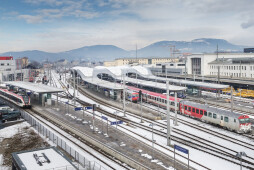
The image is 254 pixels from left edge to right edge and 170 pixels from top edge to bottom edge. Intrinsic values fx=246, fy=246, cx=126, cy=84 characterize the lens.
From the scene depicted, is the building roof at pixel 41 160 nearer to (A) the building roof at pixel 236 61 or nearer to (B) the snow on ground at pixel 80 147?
(B) the snow on ground at pixel 80 147

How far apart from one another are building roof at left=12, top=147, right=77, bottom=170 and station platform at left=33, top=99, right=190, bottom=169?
844 cm

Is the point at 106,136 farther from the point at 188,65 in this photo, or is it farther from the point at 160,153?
the point at 188,65

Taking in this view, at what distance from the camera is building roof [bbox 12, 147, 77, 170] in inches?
715

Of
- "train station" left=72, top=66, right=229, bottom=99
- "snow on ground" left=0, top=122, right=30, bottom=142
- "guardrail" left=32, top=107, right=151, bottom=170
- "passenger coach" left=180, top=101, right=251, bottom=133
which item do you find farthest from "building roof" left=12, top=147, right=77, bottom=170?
"train station" left=72, top=66, right=229, bottom=99

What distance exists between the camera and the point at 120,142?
3111 cm

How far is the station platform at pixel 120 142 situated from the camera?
24.9 meters

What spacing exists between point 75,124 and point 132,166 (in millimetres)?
18527

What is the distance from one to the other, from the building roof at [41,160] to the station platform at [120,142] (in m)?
8.44

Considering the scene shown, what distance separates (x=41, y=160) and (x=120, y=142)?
→ 43.8 feet

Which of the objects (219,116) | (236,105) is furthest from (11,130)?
(236,105)

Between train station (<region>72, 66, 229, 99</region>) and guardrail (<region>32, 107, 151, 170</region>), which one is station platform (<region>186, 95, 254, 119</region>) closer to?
train station (<region>72, 66, 229, 99</region>)

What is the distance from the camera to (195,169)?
23.2 m

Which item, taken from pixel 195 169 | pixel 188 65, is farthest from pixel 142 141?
pixel 188 65

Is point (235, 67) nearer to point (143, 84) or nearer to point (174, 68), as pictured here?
point (174, 68)
